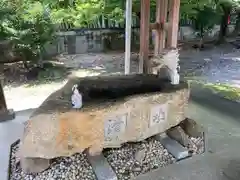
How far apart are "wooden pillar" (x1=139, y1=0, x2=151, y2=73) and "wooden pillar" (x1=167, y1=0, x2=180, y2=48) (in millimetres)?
449

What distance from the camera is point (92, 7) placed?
7949 millimetres

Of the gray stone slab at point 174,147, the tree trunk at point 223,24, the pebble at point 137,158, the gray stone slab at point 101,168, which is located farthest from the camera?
the tree trunk at point 223,24

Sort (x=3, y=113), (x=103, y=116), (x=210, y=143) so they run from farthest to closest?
(x=3, y=113) < (x=210, y=143) < (x=103, y=116)

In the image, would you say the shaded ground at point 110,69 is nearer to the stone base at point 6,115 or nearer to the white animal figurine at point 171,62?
the stone base at point 6,115

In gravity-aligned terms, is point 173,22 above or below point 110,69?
above

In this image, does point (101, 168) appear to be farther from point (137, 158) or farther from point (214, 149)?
point (214, 149)

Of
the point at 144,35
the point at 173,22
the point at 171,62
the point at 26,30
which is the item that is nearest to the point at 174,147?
the point at 171,62

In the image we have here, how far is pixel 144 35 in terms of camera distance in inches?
180

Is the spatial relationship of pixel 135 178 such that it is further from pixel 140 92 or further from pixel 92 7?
pixel 92 7

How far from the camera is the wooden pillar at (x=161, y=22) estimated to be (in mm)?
4457

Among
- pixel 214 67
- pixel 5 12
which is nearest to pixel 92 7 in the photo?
pixel 5 12

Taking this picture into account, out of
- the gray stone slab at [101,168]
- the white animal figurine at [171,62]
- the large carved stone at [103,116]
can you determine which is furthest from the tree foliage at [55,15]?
the gray stone slab at [101,168]

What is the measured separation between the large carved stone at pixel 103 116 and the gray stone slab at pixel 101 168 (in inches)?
3.2

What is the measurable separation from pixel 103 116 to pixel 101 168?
576 mm
